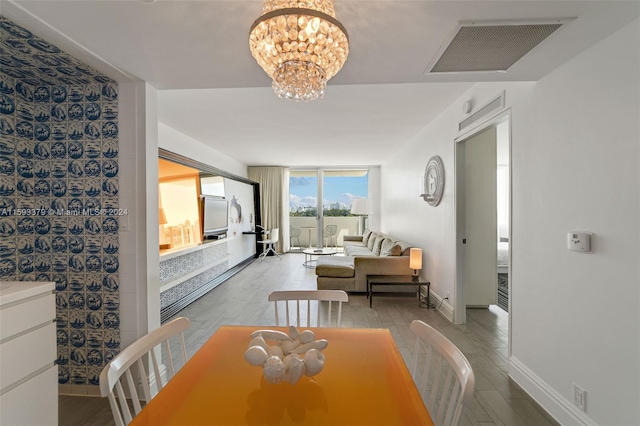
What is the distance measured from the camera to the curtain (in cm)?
890

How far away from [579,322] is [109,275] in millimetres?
3212

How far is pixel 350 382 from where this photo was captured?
1.09 meters

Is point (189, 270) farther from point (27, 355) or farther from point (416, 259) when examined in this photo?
point (416, 259)

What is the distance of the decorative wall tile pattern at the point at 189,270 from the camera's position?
12.8ft

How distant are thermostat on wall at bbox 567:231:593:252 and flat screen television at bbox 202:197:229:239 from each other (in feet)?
14.9

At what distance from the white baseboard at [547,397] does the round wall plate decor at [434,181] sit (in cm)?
214

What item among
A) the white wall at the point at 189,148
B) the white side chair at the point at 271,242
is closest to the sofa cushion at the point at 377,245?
the white side chair at the point at 271,242

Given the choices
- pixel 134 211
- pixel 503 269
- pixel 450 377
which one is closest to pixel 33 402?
pixel 134 211

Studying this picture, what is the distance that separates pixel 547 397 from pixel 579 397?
0.30 meters

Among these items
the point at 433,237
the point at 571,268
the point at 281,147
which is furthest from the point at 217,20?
the point at 281,147

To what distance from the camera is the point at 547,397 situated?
6.68 ft

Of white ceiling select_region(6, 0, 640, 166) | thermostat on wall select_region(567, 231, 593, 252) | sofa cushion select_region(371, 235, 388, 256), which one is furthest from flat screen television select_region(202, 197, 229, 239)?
thermostat on wall select_region(567, 231, 593, 252)

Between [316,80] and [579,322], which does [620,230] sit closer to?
[579,322]

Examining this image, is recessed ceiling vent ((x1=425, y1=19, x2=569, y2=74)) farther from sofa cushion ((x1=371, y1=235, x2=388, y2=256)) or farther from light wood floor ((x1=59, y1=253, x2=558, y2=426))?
sofa cushion ((x1=371, y1=235, x2=388, y2=256))
